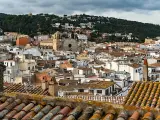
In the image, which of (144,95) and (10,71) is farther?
(10,71)

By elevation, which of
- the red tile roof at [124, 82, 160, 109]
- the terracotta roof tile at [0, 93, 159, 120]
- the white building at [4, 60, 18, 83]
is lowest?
the white building at [4, 60, 18, 83]

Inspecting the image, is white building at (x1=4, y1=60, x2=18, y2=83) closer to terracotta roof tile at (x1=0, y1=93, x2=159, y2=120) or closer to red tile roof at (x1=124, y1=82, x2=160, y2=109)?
red tile roof at (x1=124, y1=82, x2=160, y2=109)

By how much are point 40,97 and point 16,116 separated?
2.30 feet

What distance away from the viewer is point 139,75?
182 feet

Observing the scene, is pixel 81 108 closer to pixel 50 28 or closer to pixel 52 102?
pixel 52 102

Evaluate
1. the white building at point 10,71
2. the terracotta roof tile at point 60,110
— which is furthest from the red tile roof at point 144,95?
the white building at point 10,71

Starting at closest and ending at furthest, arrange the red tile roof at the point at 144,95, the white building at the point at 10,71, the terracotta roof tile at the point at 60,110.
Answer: the terracotta roof tile at the point at 60,110
the red tile roof at the point at 144,95
the white building at the point at 10,71

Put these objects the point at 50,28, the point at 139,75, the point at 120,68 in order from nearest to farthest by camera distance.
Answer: the point at 139,75
the point at 120,68
the point at 50,28

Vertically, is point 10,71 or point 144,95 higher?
point 144,95

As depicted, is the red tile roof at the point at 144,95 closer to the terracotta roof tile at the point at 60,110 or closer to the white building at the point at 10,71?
the terracotta roof tile at the point at 60,110

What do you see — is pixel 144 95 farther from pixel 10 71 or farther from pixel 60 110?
pixel 10 71

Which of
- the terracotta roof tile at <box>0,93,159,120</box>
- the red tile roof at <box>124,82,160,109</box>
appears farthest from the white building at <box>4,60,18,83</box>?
the terracotta roof tile at <box>0,93,159,120</box>

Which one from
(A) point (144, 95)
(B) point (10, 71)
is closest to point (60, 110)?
(A) point (144, 95)

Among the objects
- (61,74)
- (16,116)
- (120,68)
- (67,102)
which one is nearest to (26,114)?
(16,116)
